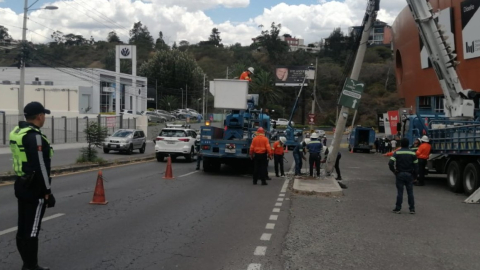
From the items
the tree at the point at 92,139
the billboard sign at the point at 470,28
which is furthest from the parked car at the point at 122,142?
the billboard sign at the point at 470,28

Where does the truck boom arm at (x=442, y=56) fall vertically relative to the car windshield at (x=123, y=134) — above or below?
above

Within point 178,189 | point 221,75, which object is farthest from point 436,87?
point 221,75

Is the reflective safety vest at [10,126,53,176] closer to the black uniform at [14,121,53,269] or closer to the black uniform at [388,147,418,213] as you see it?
the black uniform at [14,121,53,269]

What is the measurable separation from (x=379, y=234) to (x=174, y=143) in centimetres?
1761

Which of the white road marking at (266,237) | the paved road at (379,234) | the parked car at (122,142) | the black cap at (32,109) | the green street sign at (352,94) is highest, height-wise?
the green street sign at (352,94)

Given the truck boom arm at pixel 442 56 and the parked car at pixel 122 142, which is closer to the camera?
the truck boom arm at pixel 442 56

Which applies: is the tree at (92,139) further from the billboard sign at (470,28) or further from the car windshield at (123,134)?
the billboard sign at (470,28)

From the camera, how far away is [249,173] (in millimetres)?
21094

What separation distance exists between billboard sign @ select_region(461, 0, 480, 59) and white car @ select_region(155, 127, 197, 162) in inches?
745

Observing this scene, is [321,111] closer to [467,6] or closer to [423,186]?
[467,6]

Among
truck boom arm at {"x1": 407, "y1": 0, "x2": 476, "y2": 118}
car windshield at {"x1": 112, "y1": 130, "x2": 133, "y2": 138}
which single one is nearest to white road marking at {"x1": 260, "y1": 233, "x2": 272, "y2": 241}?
truck boom arm at {"x1": 407, "y1": 0, "x2": 476, "y2": 118}

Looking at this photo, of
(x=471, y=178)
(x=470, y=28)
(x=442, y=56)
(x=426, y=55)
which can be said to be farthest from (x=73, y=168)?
(x=426, y=55)

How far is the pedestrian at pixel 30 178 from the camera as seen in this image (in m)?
5.70

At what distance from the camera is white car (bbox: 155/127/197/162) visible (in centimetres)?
2572
